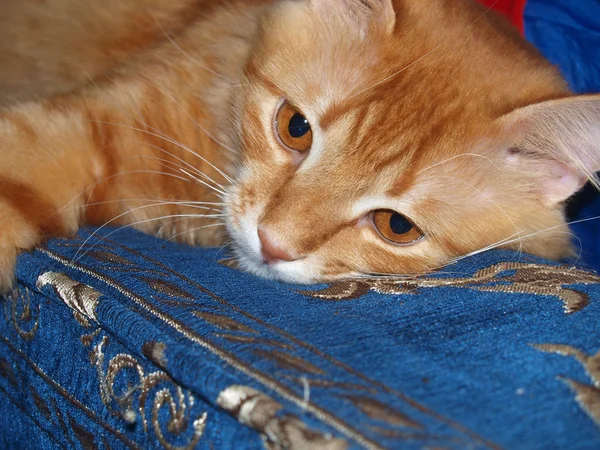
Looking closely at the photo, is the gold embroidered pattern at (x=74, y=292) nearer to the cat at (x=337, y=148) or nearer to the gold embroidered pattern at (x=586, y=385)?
the cat at (x=337, y=148)

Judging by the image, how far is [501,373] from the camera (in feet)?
2.83

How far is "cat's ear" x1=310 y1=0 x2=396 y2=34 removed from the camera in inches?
54.5

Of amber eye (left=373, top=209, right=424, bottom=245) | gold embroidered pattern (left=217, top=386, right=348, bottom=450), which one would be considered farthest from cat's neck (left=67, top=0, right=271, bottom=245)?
gold embroidered pattern (left=217, top=386, right=348, bottom=450)

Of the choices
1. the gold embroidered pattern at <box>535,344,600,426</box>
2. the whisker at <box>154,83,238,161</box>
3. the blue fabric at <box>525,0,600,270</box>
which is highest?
the blue fabric at <box>525,0,600,270</box>

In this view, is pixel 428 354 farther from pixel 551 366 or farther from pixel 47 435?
pixel 47 435

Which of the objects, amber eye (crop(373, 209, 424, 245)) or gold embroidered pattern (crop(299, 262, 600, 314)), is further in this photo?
amber eye (crop(373, 209, 424, 245))

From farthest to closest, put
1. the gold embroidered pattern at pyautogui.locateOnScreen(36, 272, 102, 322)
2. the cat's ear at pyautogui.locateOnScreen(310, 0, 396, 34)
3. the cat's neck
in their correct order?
1. the cat's neck
2. the cat's ear at pyautogui.locateOnScreen(310, 0, 396, 34)
3. the gold embroidered pattern at pyautogui.locateOnScreen(36, 272, 102, 322)

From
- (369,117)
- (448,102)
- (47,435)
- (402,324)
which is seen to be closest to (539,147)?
(448,102)

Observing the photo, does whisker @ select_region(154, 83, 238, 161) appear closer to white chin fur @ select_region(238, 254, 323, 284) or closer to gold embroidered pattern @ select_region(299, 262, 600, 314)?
white chin fur @ select_region(238, 254, 323, 284)

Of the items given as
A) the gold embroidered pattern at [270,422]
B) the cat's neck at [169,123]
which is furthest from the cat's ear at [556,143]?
the gold embroidered pattern at [270,422]

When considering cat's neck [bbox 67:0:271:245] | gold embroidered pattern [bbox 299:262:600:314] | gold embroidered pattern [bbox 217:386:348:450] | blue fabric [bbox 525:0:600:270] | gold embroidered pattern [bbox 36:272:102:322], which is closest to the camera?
gold embroidered pattern [bbox 217:386:348:450]

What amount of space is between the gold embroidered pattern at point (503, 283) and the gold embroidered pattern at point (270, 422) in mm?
389

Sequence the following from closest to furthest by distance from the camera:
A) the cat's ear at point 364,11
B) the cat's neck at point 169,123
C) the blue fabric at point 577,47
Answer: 1. the cat's ear at point 364,11
2. the cat's neck at point 169,123
3. the blue fabric at point 577,47

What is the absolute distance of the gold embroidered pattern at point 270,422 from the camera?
712 mm
